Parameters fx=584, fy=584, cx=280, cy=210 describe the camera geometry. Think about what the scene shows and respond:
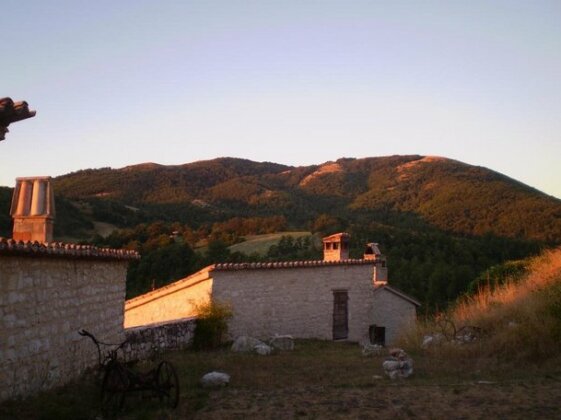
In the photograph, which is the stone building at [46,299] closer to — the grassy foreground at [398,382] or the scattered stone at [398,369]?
the grassy foreground at [398,382]

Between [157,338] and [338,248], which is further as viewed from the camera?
[338,248]

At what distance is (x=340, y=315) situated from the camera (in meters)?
20.0

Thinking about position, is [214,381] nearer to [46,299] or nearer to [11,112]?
[46,299]

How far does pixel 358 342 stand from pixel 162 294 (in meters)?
6.87

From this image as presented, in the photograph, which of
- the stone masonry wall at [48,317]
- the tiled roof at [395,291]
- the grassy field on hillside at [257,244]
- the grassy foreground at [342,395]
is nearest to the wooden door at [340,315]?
the tiled roof at [395,291]

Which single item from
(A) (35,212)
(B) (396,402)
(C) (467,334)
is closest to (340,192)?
(C) (467,334)

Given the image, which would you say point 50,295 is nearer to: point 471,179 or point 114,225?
point 114,225

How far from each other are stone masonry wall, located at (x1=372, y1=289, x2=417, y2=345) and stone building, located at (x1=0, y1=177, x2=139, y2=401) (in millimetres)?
12003

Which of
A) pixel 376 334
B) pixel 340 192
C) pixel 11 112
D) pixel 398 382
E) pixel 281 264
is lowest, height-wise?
pixel 376 334

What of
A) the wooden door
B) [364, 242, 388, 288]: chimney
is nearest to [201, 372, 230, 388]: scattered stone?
the wooden door

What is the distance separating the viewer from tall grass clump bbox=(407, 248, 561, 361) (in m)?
11.6

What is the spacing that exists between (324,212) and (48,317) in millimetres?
55743

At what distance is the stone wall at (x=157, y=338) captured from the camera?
12320mm

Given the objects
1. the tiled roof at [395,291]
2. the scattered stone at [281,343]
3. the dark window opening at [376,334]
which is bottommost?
the dark window opening at [376,334]
